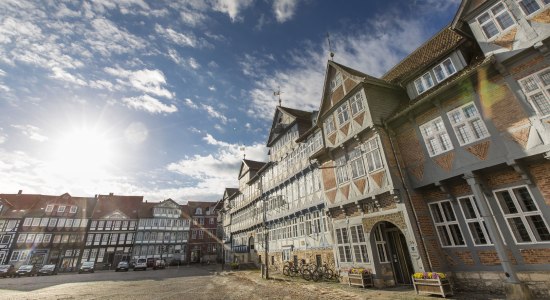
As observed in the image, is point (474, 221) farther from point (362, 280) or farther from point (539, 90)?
point (362, 280)

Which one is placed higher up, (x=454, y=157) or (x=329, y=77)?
(x=329, y=77)

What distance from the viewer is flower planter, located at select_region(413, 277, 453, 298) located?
9.33 m

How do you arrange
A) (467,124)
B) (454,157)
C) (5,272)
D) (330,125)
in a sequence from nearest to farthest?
(467,124) < (454,157) < (330,125) < (5,272)

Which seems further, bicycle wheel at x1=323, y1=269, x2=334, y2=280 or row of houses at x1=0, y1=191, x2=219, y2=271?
row of houses at x1=0, y1=191, x2=219, y2=271

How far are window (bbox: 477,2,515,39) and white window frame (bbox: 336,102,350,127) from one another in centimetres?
707

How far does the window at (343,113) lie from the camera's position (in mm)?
15414

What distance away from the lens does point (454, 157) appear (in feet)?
34.4

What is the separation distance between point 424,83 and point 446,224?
6975 mm

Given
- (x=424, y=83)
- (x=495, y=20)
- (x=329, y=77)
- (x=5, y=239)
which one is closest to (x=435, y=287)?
(x=424, y=83)

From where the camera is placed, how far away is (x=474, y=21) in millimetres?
10586

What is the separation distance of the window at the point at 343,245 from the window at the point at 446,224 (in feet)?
16.5

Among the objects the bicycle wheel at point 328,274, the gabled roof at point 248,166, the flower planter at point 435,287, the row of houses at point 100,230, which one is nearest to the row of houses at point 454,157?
the flower planter at point 435,287

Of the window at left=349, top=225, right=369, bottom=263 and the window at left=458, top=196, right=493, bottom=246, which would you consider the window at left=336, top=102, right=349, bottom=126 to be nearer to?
the window at left=349, top=225, right=369, bottom=263

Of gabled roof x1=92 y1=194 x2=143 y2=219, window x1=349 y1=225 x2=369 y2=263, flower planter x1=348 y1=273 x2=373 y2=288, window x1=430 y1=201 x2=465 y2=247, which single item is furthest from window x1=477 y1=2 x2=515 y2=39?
gabled roof x1=92 y1=194 x2=143 y2=219
